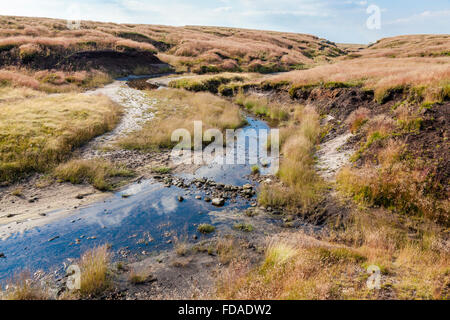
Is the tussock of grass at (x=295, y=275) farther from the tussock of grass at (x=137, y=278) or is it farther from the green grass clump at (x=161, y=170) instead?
the green grass clump at (x=161, y=170)

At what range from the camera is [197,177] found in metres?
12.7

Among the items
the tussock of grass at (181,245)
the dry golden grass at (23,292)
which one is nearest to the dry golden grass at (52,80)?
the dry golden grass at (23,292)

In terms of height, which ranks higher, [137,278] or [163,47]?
[163,47]

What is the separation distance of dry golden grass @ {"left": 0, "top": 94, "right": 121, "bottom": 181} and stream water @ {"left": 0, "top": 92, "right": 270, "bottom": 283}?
4.44m

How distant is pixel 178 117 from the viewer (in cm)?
2062

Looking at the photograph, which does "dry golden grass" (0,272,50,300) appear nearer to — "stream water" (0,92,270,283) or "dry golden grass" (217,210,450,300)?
"stream water" (0,92,270,283)

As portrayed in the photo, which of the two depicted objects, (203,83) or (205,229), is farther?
(203,83)

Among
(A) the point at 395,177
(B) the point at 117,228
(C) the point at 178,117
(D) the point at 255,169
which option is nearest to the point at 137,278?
(B) the point at 117,228

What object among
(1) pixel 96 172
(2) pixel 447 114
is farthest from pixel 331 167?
(1) pixel 96 172

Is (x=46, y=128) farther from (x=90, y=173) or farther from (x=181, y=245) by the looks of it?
(x=181, y=245)

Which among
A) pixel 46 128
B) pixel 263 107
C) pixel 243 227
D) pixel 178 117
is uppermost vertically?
pixel 263 107

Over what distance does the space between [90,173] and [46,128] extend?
5917 mm

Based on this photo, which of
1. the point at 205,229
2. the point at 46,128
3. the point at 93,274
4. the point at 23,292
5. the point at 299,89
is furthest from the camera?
the point at 299,89

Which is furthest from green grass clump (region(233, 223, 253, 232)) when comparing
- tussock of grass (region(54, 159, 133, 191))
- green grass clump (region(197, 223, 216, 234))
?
tussock of grass (region(54, 159, 133, 191))
